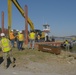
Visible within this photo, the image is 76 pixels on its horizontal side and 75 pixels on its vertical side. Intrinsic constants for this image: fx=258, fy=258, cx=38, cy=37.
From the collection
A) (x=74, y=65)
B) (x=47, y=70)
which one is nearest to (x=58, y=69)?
(x=47, y=70)

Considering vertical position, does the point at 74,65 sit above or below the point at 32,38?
below

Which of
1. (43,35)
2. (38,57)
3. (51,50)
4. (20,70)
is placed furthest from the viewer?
(43,35)

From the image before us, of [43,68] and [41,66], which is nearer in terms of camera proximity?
[43,68]

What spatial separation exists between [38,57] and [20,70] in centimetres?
423

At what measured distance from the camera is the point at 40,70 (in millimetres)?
14172

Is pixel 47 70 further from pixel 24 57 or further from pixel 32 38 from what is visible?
pixel 32 38

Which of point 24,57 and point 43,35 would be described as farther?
point 43,35

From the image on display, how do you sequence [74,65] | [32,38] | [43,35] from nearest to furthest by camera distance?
1. [74,65]
2. [32,38]
3. [43,35]

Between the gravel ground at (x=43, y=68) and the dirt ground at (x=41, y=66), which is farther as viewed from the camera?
the dirt ground at (x=41, y=66)

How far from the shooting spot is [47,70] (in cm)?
1421

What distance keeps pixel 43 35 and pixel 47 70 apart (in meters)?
34.4

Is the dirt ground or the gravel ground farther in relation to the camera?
the dirt ground

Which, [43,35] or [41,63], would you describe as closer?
[41,63]

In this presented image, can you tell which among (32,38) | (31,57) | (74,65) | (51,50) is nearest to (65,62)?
(74,65)
